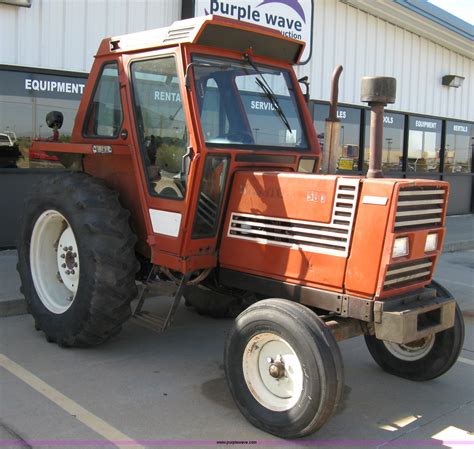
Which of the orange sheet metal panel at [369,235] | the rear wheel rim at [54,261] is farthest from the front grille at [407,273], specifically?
the rear wheel rim at [54,261]

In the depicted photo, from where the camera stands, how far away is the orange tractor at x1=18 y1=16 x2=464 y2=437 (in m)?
3.31

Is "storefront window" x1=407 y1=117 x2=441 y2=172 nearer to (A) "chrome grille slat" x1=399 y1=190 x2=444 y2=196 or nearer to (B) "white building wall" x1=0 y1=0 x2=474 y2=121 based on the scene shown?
(B) "white building wall" x1=0 y1=0 x2=474 y2=121

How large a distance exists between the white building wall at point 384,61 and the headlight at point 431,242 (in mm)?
7199

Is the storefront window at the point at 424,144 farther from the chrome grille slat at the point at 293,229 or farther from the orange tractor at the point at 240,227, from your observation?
the chrome grille slat at the point at 293,229

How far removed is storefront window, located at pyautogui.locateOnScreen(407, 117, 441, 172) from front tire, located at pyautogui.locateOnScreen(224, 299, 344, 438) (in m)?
10.9

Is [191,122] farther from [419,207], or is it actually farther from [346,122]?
[346,122]

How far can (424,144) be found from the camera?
1384 cm

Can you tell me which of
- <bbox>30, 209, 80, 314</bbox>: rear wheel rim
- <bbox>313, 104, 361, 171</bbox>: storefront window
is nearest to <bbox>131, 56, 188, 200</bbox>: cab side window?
<bbox>30, 209, 80, 314</bbox>: rear wheel rim

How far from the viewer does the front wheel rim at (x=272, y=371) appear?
3.32 metres

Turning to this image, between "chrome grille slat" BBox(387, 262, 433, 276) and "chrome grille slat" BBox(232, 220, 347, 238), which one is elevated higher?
"chrome grille slat" BBox(232, 220, 347, 238)

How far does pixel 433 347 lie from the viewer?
412cm

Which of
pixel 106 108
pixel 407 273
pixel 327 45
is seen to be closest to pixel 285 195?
pixel 407 273

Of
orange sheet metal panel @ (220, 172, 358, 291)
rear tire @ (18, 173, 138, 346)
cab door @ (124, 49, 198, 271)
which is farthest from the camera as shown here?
rear tire @ (18, 173, 138, 346)

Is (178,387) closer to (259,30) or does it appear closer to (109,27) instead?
Answer: (259,30)
